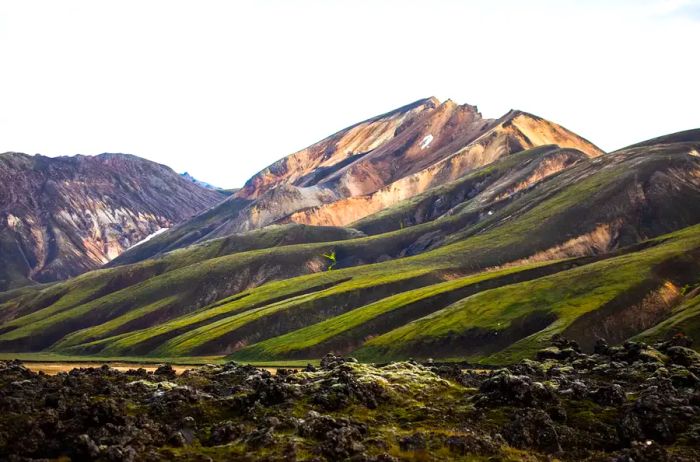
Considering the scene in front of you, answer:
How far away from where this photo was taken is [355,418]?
4694cm

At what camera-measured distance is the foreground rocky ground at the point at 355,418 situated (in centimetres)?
3875

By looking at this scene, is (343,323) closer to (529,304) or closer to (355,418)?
(529,304)

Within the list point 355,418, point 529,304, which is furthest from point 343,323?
point 355,418

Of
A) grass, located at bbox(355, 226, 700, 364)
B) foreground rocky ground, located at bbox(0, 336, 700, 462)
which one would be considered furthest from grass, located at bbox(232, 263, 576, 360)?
foreground rocky ground, located at bbox(0, 336, 700, 462)

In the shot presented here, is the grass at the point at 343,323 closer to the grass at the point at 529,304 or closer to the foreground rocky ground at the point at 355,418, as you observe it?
the grass at the point at 529,304

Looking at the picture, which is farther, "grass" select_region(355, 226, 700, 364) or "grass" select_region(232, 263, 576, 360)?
"grass" select_region(232, 263, 576, 360)

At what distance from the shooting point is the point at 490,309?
145 m

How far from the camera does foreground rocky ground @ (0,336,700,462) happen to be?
38.8 metres

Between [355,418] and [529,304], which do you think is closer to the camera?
[355,418]

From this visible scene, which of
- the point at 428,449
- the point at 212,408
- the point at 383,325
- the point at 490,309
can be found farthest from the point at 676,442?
the point at 383,325

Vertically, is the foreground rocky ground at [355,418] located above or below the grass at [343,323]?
above

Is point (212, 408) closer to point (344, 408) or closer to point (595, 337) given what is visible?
point (344, 408)

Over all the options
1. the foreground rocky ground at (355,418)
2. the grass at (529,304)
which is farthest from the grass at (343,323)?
the foreground rocky ground at (355,418)

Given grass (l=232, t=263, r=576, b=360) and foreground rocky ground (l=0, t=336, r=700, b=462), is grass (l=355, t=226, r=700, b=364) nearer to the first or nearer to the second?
grass (l=232, t=263, r=576, b=360)
